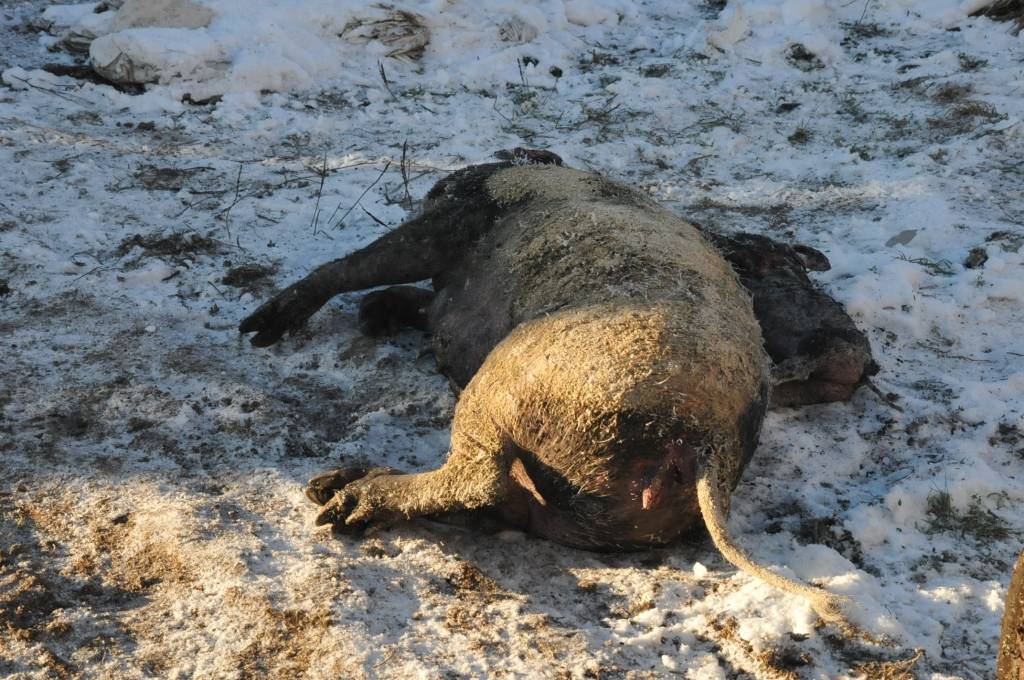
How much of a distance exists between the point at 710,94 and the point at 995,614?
4.80 metres

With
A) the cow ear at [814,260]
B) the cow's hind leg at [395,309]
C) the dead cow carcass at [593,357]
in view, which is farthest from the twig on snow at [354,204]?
the cow ear at [814,260]

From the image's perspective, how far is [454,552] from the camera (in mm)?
2738

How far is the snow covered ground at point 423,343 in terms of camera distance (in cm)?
236

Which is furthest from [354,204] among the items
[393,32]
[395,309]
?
[393,32]

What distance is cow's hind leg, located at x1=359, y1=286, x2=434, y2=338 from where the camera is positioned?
13.6 ft

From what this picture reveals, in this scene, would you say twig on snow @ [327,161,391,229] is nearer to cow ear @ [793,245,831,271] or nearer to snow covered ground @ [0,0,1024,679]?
snow covered ground @ [0,0,1024,679]

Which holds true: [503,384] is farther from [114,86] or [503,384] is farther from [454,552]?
[114,86]

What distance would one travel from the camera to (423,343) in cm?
407

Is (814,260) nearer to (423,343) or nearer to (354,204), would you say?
(423,343)

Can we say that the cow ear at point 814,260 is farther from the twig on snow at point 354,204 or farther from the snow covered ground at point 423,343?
the twig on snow at point 354,204

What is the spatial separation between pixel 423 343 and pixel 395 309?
235 mm

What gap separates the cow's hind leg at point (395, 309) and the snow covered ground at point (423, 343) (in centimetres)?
13

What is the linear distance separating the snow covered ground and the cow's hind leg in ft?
0.43

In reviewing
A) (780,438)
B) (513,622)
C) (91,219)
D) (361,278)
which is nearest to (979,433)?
(780,438)
